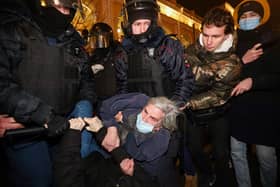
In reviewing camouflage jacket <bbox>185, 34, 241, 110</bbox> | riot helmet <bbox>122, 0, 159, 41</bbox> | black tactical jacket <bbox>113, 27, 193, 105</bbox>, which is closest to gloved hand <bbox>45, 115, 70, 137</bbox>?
black tactical jacket <bbox>113, 27, 193, 105</bbox>

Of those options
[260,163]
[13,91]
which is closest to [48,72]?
[13,91]

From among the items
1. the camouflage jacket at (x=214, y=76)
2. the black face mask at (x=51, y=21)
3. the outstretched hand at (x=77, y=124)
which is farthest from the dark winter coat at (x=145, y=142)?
the black face mask at (x=51, y=21)

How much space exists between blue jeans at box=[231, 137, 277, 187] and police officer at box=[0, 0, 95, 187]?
1.71 meters

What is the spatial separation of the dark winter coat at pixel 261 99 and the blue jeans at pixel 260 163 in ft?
0.26

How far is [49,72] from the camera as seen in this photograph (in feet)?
4.63

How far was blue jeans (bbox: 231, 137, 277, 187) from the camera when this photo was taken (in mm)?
2100

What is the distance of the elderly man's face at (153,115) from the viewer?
5.60ft

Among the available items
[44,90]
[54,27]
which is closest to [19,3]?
[54,27]

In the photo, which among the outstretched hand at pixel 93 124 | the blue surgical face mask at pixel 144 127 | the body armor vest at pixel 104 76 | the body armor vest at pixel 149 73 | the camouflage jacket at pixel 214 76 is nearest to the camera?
the outstretched hand at pixel 93 124

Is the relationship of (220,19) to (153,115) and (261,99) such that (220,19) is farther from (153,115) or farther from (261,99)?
(153,115)

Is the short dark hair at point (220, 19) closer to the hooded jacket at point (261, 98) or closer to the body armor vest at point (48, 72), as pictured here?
the hooded jacket at point (261, 98)

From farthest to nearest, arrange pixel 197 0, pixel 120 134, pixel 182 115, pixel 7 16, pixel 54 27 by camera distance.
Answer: pixel 197 0 < pixel 182 115 < pixel 120 134 < pixel 54 27 < pixel 7 16

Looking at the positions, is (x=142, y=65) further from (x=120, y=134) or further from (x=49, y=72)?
(x=49, y=72)

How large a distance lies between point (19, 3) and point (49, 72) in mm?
445
